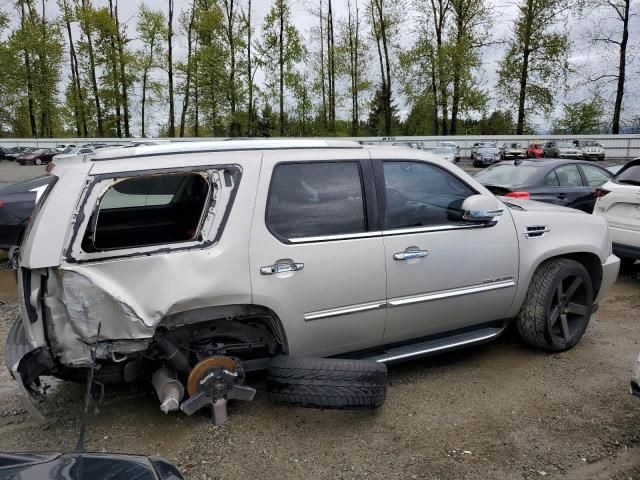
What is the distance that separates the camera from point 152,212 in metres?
4.27

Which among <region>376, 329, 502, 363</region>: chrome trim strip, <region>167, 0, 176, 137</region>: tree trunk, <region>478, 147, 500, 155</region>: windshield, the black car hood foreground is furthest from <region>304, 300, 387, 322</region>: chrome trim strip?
<region>167, 0, 176, 137</region>: tree trunk

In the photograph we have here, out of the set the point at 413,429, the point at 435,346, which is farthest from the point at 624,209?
the point at 413,429

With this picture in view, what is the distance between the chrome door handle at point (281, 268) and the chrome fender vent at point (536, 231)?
6.24 feet

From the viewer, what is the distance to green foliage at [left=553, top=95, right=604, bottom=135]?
51263mm

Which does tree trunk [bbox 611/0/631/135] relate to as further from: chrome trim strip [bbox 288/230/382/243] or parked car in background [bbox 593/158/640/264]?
chrome trim strip [bbox 288/230/382/243]

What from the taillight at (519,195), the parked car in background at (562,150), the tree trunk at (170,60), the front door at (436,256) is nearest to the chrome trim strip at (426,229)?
the front door at (436,256)

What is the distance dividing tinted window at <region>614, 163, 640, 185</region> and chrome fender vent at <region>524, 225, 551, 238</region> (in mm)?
3053

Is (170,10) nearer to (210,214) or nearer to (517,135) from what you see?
(517,135)

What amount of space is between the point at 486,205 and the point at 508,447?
61.3 inches

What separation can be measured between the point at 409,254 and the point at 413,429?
110 cm

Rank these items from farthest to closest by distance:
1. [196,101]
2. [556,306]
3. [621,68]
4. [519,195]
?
[196,101] < [621,68] < [519,195] < [556,306]

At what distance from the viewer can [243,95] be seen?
4669 centimetres

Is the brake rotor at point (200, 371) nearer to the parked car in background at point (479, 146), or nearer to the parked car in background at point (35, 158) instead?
the parked car in background at point (479, 146)

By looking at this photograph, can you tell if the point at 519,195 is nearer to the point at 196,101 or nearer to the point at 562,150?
the point at 562,150
